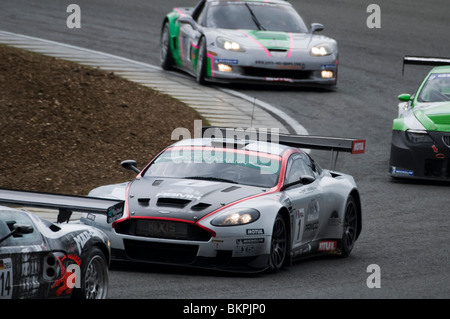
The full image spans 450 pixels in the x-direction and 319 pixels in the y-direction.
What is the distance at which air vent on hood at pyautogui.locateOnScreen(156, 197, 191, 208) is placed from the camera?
9.95 meters

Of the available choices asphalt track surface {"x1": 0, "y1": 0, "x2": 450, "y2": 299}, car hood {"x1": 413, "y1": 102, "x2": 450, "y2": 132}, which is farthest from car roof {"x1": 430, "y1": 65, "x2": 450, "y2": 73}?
asphalt track surface {"x1": 0, "y1": 0, "x2": 450, "y2": 299}

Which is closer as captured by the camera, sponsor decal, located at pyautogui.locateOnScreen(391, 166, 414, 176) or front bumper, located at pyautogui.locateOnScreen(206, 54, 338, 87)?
sponsor decal, located at pyautogui.locateOnScreen(391, 166, 414, 176)

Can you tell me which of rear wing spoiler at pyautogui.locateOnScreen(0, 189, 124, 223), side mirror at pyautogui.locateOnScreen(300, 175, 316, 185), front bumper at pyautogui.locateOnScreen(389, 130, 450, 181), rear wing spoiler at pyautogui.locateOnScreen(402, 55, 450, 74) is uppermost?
rear wing spoiler at pyautogui.locateOnScreen(402, 55, 450, 74)

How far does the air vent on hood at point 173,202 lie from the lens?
9.95 metres

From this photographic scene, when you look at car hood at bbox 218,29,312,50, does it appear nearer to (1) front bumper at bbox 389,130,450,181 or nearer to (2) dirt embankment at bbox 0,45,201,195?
(2) dirt embankment at bbox 0,45,201,195

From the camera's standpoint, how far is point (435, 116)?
1549 cm

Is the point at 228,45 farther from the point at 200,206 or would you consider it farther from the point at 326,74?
the point at 200,206

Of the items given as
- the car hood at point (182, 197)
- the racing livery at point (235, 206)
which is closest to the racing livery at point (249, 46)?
the racing livery at point (235, 206)

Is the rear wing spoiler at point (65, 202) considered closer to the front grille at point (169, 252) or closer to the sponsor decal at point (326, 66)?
the front grille at point (169, 252)

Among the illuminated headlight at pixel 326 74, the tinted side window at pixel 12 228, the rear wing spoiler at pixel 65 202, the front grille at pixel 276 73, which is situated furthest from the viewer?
the illuminated headlight at pixel 326 74

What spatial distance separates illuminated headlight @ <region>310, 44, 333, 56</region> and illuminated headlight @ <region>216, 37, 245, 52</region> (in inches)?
51.5

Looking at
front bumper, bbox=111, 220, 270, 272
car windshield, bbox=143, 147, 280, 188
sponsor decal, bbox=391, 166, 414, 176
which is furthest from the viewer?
sponsor decal, bbox=391, 166, 414, 176

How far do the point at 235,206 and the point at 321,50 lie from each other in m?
10.4

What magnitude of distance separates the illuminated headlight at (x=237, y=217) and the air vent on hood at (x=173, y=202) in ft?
1.12
